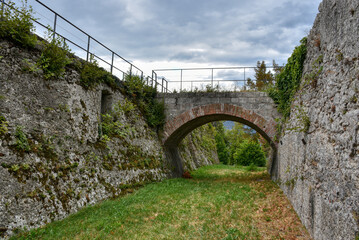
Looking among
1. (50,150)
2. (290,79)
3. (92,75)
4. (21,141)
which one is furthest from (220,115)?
(21,141)

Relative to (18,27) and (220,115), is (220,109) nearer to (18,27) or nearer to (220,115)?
(220,115)

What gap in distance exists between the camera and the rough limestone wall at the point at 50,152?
573 centimetres

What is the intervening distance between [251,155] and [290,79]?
1546cm

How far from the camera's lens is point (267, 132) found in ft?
39.8

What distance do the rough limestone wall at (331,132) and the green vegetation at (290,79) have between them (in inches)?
37.8

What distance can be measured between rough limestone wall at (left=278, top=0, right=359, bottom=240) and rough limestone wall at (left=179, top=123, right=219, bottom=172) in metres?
11.1

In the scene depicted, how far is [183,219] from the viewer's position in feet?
21.5

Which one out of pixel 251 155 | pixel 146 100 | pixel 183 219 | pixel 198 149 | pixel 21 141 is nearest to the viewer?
pixel 21 141

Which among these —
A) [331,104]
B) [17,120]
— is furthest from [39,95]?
[331,104]

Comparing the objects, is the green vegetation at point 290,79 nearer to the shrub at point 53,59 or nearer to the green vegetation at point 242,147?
the shrub at point 53,59

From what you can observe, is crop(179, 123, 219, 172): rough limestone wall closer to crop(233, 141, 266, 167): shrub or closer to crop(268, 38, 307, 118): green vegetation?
crop(233, 141, 266, 167): shrub

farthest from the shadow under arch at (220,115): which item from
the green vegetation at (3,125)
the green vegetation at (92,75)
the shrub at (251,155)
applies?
the shrub at (251,155)

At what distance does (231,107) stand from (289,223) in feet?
A: 23.7

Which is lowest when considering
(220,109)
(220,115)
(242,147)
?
(242,147)
